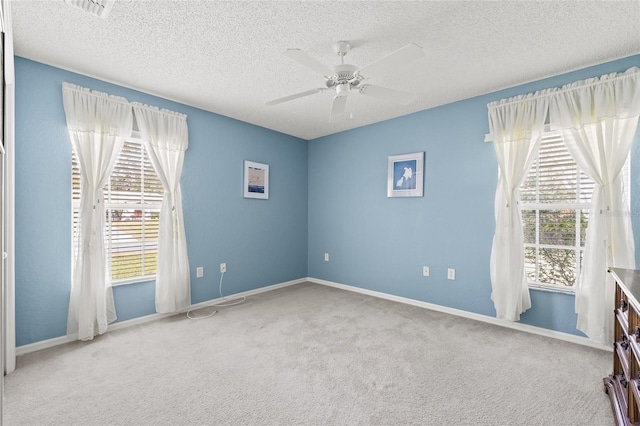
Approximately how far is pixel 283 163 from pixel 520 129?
3.03m

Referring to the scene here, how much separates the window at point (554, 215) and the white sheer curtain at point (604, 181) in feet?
0.57

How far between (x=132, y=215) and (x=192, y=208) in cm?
62

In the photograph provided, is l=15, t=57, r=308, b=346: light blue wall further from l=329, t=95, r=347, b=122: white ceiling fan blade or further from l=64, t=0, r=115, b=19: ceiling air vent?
l=329, t=95, r=347, b=122: white ceiling fan blade

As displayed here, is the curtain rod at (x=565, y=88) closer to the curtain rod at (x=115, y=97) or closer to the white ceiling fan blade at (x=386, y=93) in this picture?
the white ceiling fan blade at (x=386, y=93)

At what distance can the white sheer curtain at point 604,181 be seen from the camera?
238cm

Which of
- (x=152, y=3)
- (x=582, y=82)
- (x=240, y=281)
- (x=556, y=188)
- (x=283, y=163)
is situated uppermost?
(x=152, y=3)

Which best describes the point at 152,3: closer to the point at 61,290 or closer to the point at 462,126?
the point at 61,290

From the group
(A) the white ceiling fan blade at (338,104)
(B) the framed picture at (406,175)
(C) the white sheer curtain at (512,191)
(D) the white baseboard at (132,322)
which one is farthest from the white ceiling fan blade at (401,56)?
(D) the white baseboard at (132,322)

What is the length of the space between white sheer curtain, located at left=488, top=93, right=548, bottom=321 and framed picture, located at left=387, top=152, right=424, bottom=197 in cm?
88

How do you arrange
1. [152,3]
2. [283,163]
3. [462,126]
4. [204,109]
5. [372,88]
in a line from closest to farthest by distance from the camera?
[152,3] → [372,88] → [462,126] → [204,109] → [283,163]

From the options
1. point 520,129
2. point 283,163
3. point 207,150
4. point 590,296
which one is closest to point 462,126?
Answer: point 520,129

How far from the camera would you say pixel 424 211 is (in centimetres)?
371

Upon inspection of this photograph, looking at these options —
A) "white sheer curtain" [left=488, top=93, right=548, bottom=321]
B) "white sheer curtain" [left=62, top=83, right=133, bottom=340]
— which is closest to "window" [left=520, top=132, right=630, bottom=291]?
"white sheer curtain" [left=488, top=93, right=548, bottom=321]

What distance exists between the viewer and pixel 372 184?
Answer: 4.25m
